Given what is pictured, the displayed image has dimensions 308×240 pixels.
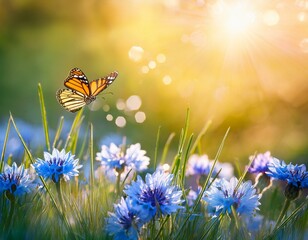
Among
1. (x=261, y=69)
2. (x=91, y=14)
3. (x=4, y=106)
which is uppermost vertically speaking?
(x=91, y=14)

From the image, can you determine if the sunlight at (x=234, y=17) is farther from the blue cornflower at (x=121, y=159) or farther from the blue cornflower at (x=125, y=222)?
the blue cornflower at (x=125, y=222)

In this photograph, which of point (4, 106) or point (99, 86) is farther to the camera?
point (4, 106)

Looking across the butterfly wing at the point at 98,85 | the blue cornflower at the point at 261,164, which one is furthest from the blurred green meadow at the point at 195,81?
the blue cornflower at the point at 261,164

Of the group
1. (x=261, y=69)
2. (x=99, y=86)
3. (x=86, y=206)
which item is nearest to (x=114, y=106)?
(x=261, y=69)

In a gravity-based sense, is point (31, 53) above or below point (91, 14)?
below

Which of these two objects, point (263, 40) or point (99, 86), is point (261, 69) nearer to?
point (263, 40)

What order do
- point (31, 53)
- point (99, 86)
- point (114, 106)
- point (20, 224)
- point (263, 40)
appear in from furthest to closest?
point (31, 53) < point (114, 106) < point (263, 40) < point (99, 86) < point (20, 224)

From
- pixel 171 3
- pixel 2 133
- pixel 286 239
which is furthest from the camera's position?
pixel 171 3

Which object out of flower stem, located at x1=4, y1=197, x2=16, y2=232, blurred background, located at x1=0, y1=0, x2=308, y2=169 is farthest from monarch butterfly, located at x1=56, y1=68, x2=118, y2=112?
blurred background, located at x1=0, y1=0, x2=308, y2=169
